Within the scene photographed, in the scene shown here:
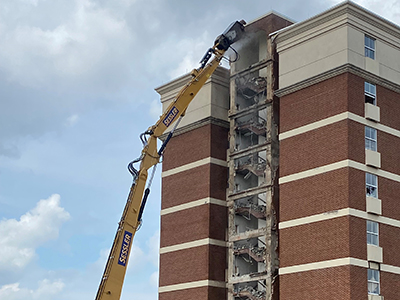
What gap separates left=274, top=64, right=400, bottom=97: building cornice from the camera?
48281 mm

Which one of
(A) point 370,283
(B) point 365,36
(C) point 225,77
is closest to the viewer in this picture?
(A) point 370,283

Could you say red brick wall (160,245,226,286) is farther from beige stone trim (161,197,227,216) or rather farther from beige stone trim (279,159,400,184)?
beige stone trim (279,159,400,184)

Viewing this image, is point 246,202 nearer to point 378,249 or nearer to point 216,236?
point 216,236

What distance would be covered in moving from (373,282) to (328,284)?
2973 mm

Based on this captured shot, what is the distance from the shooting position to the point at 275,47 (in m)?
56.0

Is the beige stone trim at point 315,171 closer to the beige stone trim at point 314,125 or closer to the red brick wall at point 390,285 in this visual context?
the beige stone trim at point 314,125

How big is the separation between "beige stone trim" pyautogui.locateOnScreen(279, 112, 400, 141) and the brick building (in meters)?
0.08

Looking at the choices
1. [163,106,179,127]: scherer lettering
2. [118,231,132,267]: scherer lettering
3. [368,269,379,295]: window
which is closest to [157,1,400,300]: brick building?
[368,269,379,295]: window

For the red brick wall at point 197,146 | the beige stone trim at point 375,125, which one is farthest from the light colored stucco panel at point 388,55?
the red brick wall at point 197,146

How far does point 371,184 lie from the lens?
47.8 m

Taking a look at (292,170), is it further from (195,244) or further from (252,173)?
(195,244)

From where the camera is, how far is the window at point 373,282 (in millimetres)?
45656

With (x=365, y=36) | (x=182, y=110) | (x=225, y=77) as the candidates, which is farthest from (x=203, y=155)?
(x=365, y=36)

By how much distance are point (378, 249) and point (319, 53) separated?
553 inches
